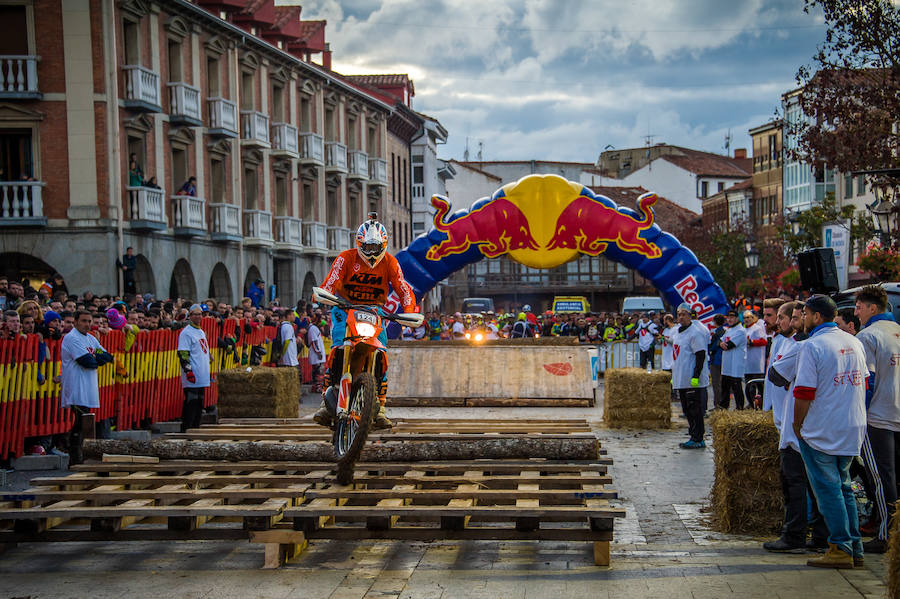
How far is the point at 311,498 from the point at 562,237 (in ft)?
42.5

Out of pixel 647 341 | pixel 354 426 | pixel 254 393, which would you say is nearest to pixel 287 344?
pixel 254 393

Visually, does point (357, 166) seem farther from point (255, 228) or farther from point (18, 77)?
point (18, 77)

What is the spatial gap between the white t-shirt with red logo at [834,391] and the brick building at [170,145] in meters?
23.0

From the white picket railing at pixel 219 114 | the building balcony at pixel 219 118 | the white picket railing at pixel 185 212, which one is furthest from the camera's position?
the white picket railing at pixel 219 114

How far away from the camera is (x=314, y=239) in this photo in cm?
4519

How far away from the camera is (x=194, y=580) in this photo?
8.05m

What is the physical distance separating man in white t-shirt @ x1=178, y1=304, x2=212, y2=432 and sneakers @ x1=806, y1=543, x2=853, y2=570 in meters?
9.71

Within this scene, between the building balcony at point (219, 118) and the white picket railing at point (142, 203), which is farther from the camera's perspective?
the building balcony at point (219, 118)

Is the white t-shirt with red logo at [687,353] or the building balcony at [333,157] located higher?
the building balcony at [333,157]

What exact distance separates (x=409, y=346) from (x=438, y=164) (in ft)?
166

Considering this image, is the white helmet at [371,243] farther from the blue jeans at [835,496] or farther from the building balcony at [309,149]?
the building balcony at [309,149]

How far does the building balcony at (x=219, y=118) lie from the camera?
117 ft

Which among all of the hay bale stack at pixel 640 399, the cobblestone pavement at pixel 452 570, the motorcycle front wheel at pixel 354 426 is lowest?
the cobblestone pavement at pixel 452 570

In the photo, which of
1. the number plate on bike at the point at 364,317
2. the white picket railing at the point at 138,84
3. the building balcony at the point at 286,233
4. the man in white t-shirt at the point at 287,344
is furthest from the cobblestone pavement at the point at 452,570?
the building balcony at the point at 286,233
